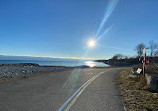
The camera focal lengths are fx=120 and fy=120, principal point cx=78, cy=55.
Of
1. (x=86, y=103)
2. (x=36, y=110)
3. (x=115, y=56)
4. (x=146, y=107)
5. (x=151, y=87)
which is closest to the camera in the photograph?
(x=36, y=110)

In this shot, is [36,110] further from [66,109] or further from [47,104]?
[66,109]

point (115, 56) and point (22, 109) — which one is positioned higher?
point (115, 56)

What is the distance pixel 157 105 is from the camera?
4.49 meters

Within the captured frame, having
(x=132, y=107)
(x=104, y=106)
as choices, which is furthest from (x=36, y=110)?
(x=132, y=107)

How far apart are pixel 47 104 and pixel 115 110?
2510 millimetres

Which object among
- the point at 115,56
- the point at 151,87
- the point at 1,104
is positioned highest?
the point at 115,56

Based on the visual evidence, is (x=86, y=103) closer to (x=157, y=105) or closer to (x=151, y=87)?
(x=157, y=105)

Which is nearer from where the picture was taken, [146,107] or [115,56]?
[146,107]

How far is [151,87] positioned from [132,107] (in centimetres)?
307

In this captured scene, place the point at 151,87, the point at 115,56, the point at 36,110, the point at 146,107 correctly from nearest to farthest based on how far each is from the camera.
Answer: the point at 36,110 → the point at 146,107 → the point at 151,87 → the point at 115,56

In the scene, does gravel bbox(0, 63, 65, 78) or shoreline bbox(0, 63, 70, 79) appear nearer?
shoreline bbox(0, 63, 70, 79)

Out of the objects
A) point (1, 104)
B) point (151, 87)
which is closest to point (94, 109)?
point (1, 104)

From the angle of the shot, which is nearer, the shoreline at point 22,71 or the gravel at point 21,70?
the shoreline at point 22,71

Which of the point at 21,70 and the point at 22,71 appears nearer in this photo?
the point at 22,71
